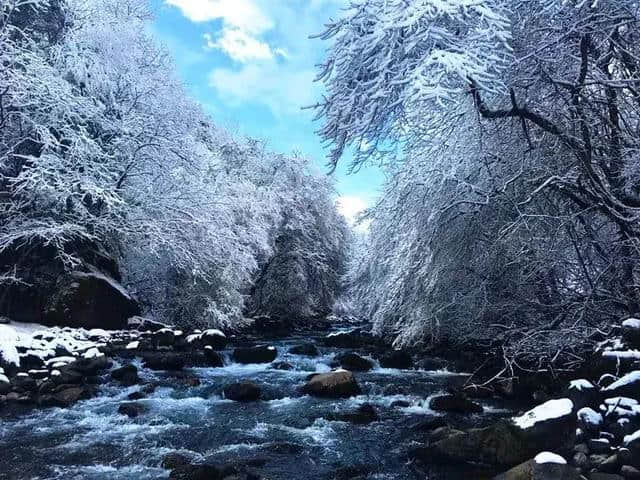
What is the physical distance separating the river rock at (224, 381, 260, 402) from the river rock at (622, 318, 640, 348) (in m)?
6.87

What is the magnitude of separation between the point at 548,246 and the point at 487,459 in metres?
3.76

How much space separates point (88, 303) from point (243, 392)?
6.88 m

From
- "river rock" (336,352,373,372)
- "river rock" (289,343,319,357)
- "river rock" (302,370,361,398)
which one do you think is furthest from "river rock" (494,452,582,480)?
"river rock" (289,343,319,357)

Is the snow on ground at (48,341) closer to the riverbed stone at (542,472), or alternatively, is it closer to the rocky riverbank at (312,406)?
the rocky riverbank at (312,406)

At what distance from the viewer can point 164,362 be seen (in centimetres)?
1270

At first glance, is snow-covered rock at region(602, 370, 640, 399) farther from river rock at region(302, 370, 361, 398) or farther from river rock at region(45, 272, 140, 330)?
river rock at region(45, 272, 140, 330)

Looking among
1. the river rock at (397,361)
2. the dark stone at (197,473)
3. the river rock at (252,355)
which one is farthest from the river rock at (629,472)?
the river rock at (252,355)

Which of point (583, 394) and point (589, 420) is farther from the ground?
point (583, 394)

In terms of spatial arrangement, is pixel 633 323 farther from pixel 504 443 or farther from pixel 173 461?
pixel 173 461

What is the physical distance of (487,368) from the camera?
13156 millimetres

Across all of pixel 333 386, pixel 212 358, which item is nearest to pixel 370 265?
pixel 212 358

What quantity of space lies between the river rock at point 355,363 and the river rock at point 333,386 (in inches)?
99.4

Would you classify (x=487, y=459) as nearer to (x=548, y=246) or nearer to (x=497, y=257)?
(x=548, y=246)

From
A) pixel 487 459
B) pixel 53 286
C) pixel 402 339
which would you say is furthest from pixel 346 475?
pixel 53 286
